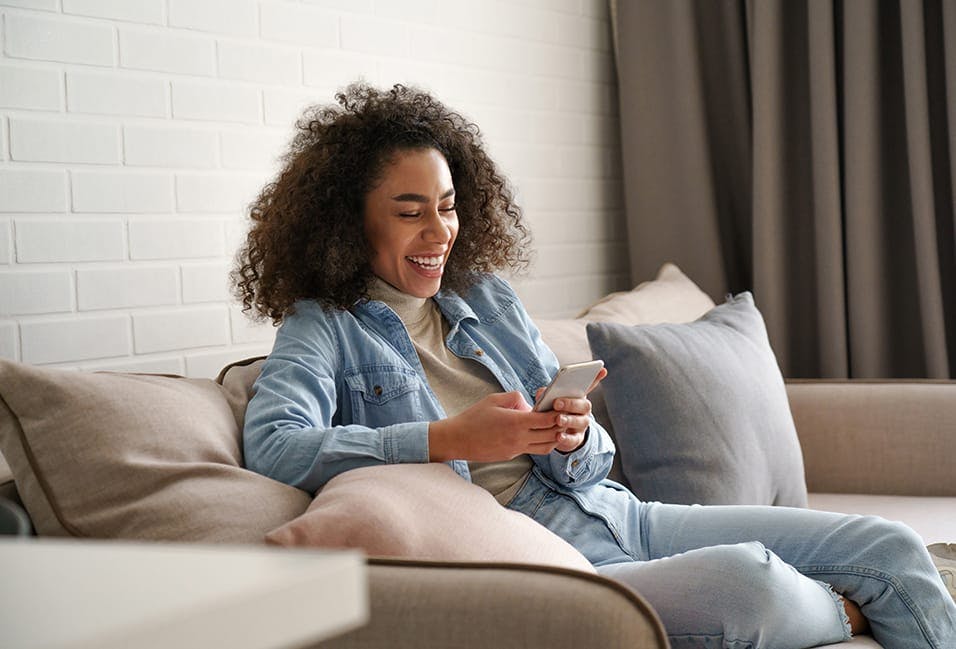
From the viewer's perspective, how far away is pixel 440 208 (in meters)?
1.82

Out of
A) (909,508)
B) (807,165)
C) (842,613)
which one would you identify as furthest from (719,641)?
(807,165)

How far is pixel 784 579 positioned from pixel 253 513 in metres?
0.65

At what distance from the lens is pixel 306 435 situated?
1478 millimetres

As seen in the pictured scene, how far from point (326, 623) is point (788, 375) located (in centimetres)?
280

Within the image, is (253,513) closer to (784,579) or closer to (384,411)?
(384,411)

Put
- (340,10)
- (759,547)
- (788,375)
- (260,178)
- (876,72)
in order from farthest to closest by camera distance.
Result: (788,375)
(876,72)
(340,10)
(260,178)
(759,547)

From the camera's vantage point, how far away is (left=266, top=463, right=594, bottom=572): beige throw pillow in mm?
1202

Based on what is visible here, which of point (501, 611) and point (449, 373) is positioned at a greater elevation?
point (449, 373)

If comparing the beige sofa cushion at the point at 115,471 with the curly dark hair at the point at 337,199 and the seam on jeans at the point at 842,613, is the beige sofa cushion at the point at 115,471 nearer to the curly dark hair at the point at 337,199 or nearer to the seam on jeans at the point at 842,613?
the curly dark hair at the point at 337,199

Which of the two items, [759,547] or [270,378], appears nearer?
[759,547]

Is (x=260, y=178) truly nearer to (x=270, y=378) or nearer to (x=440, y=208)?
(x=440, y=208)

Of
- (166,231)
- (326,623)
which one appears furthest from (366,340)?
(326,623)

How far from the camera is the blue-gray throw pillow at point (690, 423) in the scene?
2000 mm

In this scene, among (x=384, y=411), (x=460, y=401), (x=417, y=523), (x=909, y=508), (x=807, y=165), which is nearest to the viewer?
(x=417, y=523)
